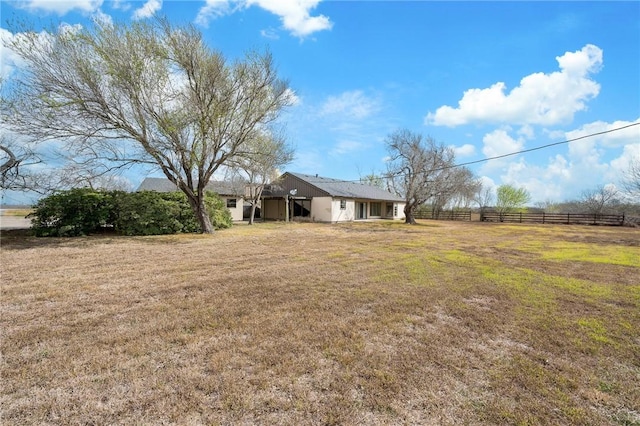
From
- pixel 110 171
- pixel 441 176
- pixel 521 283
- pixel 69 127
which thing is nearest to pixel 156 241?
pixel 110 171

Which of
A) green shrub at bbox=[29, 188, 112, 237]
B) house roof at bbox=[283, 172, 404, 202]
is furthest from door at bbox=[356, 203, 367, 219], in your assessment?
green shrub at bbox=[29, 188, 112, 237]

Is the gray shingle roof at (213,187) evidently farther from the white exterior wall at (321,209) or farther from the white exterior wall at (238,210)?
the white exterior wall at (321,209)

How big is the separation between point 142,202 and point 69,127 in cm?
356

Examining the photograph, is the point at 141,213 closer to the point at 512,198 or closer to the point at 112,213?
the point at 112,213

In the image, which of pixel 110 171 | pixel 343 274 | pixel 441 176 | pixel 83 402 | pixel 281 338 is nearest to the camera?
pixel 83 402

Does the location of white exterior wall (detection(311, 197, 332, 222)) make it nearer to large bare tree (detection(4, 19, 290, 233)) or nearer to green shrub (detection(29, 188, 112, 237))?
large bare tree (detection(4, 19, 290, 233))

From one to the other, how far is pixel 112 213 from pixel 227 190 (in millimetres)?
11510

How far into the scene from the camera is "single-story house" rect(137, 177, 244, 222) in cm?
2345

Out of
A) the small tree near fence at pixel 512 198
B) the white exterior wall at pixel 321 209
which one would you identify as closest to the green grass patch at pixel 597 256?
the white exterior wall at pixel 321 209

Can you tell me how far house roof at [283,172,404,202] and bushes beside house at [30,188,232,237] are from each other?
42.0ft

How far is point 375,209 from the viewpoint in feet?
104

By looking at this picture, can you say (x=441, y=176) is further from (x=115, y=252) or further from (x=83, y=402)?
(x=83, y=402)

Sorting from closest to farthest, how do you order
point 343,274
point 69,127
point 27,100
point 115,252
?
point 343,274, point 115,252, point 27,100, point 69,127

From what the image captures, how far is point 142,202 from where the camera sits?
40.3 ft
